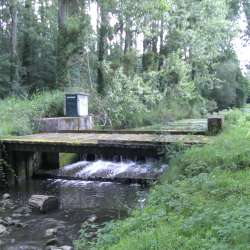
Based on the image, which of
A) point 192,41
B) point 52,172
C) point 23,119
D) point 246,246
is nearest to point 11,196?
point 52,172

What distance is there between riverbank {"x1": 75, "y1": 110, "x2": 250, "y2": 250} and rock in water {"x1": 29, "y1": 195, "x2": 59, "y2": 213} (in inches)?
113

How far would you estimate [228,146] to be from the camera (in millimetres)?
9203

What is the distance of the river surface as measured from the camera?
7426 millimetres

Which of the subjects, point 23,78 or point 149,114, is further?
point 23,78

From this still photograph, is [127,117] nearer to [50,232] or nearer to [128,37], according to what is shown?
[128,37]

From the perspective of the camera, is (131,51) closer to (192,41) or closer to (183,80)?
(183,80)

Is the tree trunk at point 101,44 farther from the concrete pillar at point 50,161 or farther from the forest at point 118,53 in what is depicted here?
the concrete pillar at point 50,161

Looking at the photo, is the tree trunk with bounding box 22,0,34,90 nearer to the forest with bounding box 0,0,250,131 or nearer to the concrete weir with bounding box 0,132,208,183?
the forest with bounding box 0,0,250,131

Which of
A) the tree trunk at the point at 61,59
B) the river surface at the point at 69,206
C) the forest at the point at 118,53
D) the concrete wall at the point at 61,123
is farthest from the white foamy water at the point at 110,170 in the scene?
the tree trunk at the point at 61,59

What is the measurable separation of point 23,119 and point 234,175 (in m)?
9.64

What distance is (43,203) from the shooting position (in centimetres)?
920

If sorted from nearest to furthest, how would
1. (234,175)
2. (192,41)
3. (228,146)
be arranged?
(234,175), (228,146), (192,41)

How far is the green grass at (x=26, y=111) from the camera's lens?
1388 cm

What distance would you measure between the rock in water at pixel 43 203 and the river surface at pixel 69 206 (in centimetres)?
15
